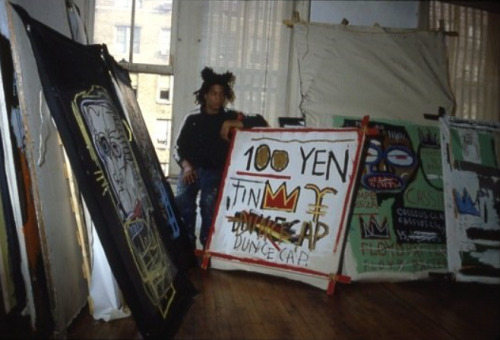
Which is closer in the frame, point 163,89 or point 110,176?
point 110,176

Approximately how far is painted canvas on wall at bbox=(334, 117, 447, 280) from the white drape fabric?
6.6 inches

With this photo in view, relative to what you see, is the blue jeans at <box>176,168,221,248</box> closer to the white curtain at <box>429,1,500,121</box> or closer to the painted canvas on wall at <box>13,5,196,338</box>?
the painted canvas on wall at <box>13,5,196,338</box>

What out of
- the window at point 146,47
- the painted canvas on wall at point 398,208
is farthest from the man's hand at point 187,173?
the painted canvas on wall at point 398,208

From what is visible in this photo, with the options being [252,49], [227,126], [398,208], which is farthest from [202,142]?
[398,208]

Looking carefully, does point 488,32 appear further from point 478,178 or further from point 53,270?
point 53,270

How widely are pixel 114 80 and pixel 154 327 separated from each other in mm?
1468

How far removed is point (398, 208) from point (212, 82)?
1.70m

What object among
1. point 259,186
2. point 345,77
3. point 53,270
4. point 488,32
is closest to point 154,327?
point 53,270

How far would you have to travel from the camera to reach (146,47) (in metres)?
3.33

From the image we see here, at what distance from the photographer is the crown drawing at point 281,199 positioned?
2771mm

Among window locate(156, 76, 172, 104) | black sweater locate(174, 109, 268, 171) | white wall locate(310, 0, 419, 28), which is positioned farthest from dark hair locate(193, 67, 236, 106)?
white wall locate(310, 0, 419, 28)

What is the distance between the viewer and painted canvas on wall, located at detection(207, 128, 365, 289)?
104 inches

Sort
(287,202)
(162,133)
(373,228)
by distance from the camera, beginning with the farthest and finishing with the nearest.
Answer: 1. (162,133)
2. (373,228)
3. (287,202)

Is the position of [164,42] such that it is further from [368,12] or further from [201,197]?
[368,12]
